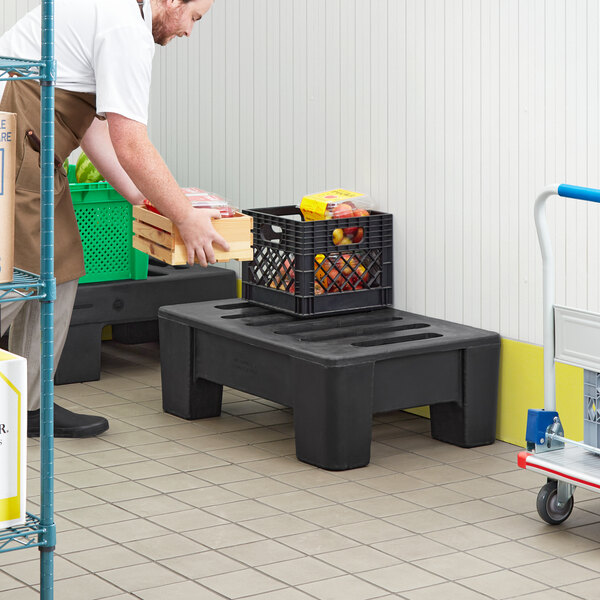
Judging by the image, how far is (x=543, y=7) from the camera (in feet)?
14.8

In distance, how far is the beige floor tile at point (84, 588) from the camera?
338 cm

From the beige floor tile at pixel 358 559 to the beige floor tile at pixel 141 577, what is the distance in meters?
0.45

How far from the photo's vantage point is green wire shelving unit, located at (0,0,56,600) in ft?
9.27

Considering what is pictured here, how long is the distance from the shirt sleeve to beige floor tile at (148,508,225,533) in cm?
128

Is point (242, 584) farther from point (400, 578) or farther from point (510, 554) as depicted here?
point (510, 554)

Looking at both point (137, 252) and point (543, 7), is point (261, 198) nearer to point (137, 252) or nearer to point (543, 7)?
point (137, 252)

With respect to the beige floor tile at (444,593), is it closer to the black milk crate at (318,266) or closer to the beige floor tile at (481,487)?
the beige floor tile at (481,487)

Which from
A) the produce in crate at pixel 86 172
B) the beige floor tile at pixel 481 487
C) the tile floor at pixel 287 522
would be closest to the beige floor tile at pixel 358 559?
the tile floor at pixel 287 522

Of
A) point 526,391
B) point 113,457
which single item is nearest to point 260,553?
point 113,457

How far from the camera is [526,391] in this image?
4.76m

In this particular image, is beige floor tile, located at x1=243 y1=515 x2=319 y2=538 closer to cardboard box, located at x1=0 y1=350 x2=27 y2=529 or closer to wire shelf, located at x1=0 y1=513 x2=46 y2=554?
wire shelf, located at x1=0 y1=513 x2=46 y2=554

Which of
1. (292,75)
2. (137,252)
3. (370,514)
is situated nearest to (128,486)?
(370,514)

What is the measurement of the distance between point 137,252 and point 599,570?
2.92m

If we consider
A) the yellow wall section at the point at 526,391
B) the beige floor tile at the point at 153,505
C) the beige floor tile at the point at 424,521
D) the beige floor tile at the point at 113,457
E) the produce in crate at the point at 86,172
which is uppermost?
the produce in crate at the point at 86,172
